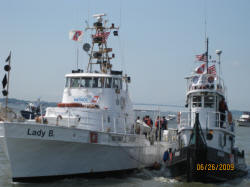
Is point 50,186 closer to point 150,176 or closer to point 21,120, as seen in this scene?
point 21,120

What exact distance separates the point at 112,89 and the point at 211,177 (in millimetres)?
6155

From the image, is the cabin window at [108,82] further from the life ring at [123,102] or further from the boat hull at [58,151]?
the boat hull at [58,151]

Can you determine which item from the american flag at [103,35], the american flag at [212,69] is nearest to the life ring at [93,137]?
the american flag at [103,35]

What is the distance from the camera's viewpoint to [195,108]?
59.6ft

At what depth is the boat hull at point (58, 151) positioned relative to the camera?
1364 cm

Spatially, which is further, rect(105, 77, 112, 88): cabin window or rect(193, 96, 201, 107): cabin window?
rect(193, 96, 201, 107): cabin window

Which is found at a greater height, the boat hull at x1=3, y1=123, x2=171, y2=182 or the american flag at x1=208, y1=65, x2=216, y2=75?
the american flag at x1=208, y1=65, x2=216, y2=75

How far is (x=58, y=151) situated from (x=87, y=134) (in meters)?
1.32

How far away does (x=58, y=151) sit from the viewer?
14398 millimetres

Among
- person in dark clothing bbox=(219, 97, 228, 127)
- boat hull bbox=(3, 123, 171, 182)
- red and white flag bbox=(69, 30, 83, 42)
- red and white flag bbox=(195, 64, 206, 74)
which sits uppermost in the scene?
red and white flag bbox=(69, 30, 83, 42)

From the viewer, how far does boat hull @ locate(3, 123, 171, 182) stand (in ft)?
44.8

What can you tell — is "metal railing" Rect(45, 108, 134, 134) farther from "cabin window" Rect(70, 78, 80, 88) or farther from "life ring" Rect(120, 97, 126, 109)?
"cabin window" Rect(70, 78, 80, 88)

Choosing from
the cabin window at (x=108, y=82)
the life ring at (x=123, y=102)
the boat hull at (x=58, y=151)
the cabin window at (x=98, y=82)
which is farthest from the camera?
the life ring at (x=123, y=102)
